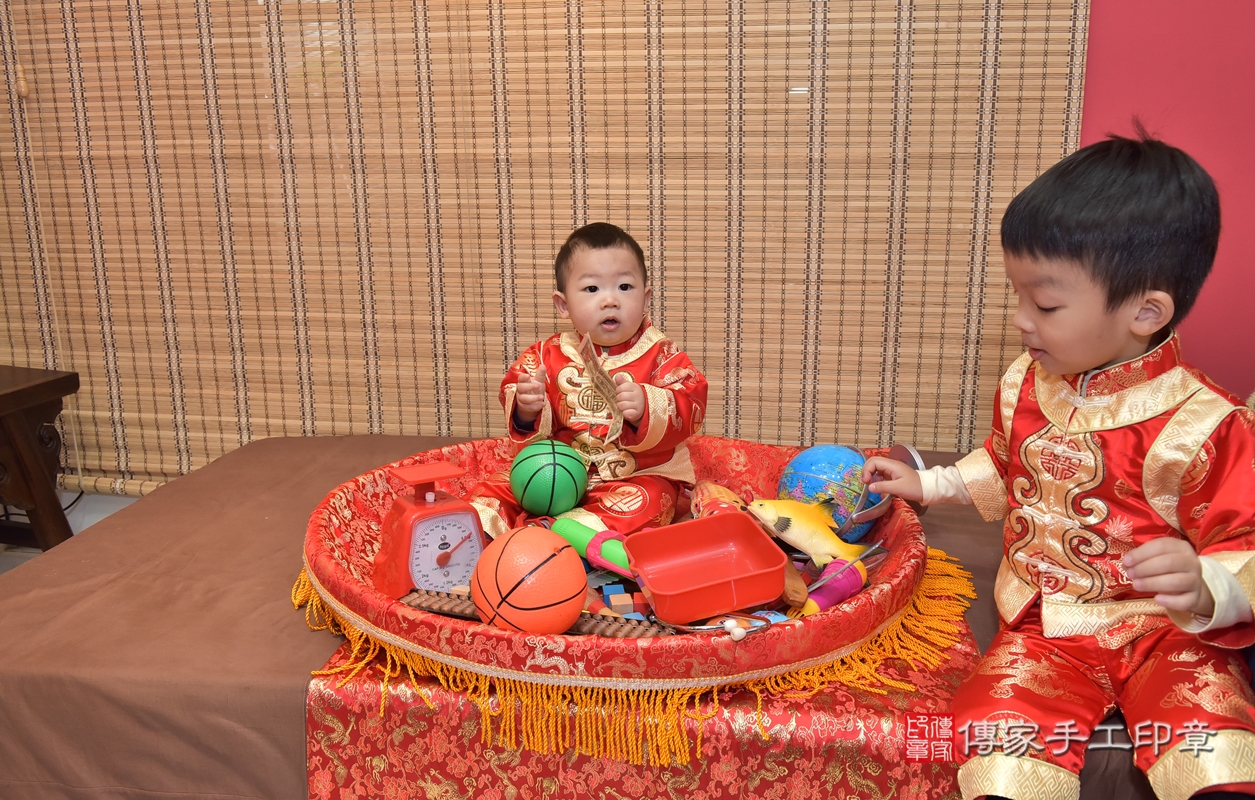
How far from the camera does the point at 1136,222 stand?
3.32 ft

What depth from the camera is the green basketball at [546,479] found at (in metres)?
1.49

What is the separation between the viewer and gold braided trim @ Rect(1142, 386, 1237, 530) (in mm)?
1026

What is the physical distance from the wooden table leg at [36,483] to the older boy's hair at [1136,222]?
6.89 feet

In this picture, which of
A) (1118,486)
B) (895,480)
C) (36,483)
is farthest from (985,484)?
A: (36,483)

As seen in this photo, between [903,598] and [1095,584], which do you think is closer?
[1095,584]

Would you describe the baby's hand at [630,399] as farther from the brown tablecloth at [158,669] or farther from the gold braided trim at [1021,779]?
the gold braided trim at [1021,779]

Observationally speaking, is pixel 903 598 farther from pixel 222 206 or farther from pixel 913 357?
pixel 222 206

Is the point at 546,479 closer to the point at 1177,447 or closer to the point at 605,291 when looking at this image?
the point at 605,291

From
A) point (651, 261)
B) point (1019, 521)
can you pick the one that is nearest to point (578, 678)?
point (1019, 521)

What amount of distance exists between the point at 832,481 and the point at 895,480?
0.18 m

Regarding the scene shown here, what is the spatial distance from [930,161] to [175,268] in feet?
6.35

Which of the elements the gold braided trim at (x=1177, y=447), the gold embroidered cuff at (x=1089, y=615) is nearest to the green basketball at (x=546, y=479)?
the gold embroidered cuff at (x=1089, y=615)

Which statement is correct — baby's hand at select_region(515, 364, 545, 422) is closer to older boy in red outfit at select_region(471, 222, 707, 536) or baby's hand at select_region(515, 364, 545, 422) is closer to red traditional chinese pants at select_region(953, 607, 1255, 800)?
older boy in red outfit at select_region(471, 222, 707, 536)

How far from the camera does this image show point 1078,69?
1.88 metres
